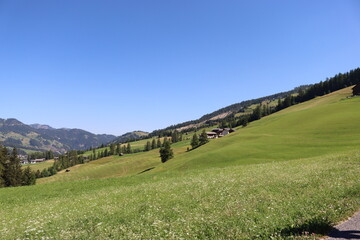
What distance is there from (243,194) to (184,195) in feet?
16.1

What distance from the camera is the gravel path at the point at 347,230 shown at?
8.69 meters

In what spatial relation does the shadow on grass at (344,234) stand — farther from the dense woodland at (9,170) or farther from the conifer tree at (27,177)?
the conifer tree at (27,177)

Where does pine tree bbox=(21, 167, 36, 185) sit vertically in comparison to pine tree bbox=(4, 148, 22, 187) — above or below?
below

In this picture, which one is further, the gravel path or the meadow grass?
the meadow grass

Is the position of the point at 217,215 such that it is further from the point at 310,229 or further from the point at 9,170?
the point at 9,170

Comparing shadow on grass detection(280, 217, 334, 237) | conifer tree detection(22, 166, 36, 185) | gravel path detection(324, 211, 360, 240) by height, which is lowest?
conifer tree detection(22, 166, 36, 185)

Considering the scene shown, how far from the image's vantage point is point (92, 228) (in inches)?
476

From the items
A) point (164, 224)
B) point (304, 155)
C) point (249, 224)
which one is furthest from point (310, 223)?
point (304, 155)

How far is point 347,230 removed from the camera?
923 centimetres

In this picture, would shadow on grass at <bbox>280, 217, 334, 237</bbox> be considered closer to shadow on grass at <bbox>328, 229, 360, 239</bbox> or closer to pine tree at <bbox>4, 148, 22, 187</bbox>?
shadow on grass at <bbox>328, 229, 360, 239</bbox>

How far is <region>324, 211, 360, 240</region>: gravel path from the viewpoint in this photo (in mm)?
8688

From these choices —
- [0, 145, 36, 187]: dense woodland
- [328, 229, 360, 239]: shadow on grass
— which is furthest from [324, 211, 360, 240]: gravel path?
[0, 145, 36, 187]: dense woodland

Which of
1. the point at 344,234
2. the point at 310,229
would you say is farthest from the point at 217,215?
the point at 344,234

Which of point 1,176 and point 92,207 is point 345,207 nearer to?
point 92,207
